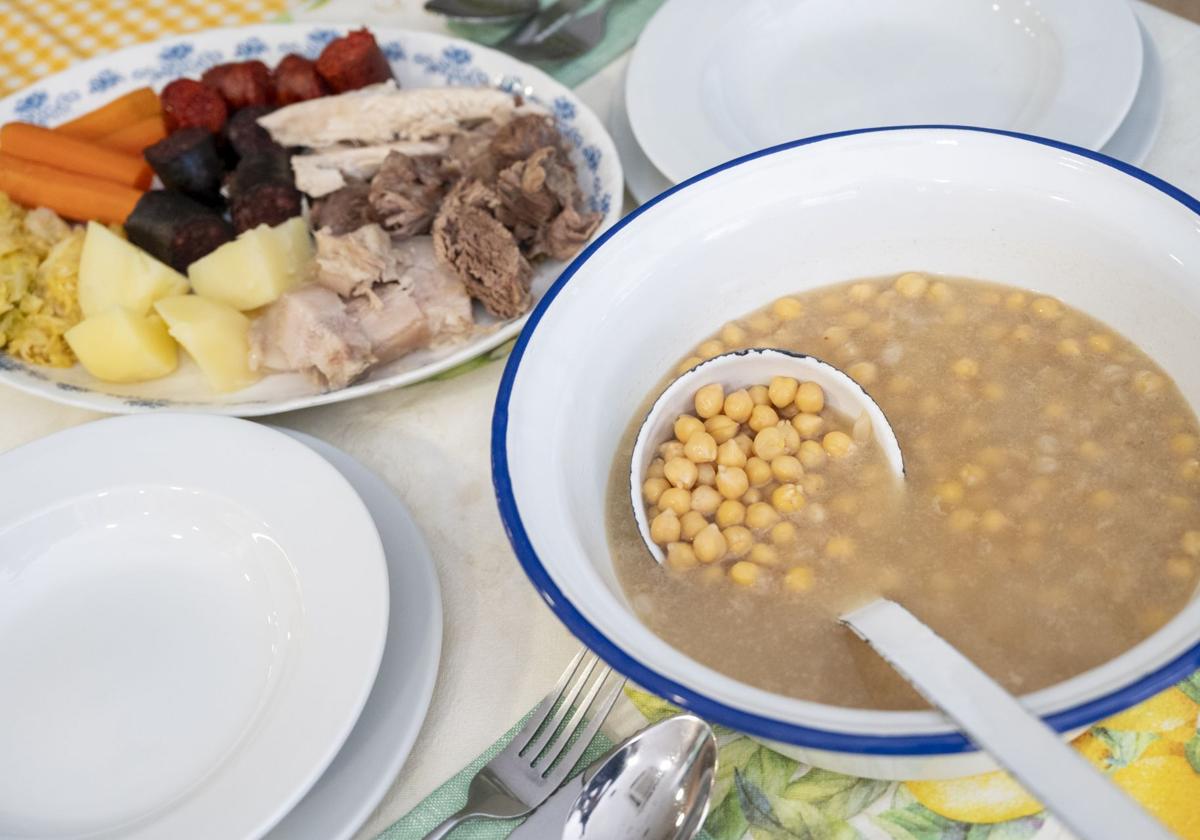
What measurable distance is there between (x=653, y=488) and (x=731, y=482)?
118 mm

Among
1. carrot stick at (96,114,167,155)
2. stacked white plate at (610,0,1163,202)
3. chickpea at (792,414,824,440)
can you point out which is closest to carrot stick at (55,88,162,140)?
carrot stick at (96,114,167,155)

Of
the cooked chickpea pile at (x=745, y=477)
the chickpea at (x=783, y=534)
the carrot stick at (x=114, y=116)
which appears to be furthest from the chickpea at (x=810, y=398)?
the carrot stick at (x=114, y=116)

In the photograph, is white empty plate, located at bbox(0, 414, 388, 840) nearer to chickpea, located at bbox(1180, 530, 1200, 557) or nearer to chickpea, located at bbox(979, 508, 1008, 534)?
chickpea, located at bbox(979, 508, 1008, 534)

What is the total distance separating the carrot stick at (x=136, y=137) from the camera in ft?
8.97

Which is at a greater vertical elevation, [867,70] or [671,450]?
[867,70]

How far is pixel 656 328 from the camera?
173cm

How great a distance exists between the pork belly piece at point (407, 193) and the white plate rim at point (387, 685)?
639 mm

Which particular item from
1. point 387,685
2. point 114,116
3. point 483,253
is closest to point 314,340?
point 483,253

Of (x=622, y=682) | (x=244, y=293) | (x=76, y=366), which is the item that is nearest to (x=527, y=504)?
(x=622, y=682)

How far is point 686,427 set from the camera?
64.1 inches

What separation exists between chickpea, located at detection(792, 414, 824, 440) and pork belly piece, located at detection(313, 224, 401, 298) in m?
0.95

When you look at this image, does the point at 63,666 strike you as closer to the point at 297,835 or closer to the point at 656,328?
the point at 297,835

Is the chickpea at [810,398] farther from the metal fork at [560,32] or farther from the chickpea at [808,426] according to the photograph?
the metal fork at [560,32]

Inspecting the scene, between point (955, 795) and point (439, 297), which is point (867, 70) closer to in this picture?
point (439, 297)
